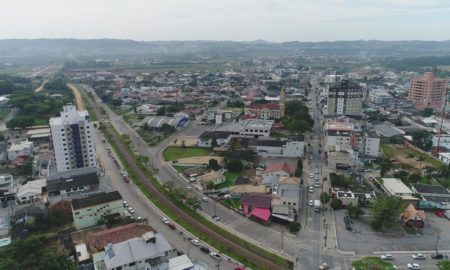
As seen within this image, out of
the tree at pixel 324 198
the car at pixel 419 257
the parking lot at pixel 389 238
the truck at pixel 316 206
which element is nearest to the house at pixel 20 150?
the truck at pixel 316 206

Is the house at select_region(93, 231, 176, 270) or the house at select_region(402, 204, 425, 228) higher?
the house at select_region(93, 231, 176, 270)

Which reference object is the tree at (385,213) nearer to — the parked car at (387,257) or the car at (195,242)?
the parked car at (387,257)

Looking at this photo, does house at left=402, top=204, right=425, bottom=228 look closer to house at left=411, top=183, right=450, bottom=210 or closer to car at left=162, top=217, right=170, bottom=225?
house at left=411, top=183, right=450, bottom=210

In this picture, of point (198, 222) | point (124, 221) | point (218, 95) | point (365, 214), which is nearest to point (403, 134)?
point (365, 214)

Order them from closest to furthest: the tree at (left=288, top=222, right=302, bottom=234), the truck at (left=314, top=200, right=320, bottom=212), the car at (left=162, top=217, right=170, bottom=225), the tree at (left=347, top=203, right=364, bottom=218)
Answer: the tree at (left=288, top=222, right=302, bottom=234) → the car at (left=162, top=217, right=170, bottom=225) → the tree at (left=347, top=203, right=364, bottom=218) → the truck at (left=314, top=200, right=320, bottom=212)

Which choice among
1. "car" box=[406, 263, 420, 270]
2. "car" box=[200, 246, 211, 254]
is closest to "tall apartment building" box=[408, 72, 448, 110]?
"car" box=[406, 263, 420, 270]

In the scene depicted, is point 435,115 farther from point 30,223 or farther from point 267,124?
point 30,223
